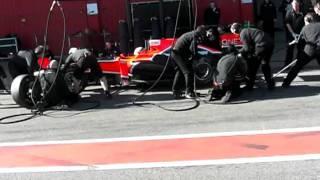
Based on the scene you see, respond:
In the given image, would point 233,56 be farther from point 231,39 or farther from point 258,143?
point 258,143

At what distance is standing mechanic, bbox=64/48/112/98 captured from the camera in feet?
41.9

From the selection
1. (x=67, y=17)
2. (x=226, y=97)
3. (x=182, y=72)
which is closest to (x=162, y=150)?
(x=226, y=97)

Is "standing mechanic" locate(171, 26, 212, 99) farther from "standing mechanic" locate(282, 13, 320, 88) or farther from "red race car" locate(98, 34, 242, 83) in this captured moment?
"standing mechanic" locate(282, 13, 320, 88)

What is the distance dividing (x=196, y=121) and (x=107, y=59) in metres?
4.62

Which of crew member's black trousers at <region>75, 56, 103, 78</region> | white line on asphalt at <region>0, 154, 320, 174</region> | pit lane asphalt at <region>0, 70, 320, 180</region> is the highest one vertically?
crew member's black trousers at <region>75, 56, 103, 78</region>

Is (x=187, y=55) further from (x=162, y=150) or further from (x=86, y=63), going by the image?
(x=162, y=150)

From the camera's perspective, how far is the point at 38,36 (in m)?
20.0

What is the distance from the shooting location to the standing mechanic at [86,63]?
41.9ft

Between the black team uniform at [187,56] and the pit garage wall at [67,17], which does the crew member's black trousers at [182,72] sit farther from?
the pit garage wall at [67,17]

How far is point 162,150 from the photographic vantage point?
8.41m

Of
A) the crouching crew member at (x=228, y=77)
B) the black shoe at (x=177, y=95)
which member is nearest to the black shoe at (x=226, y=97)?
the crouching crew member at (x=228, y=77)

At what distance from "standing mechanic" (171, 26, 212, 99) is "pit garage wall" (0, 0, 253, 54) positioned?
666 cm

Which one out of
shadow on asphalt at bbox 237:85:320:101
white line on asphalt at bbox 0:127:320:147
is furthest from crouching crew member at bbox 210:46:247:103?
white line on asphalt at bbox 0:127:320:147

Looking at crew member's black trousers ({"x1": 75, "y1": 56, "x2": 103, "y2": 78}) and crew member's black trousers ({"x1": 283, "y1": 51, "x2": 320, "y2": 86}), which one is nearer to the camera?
crew member's black trousers ({"x1": 283, "y1": 51, "x2": 320, "y2": 86})
